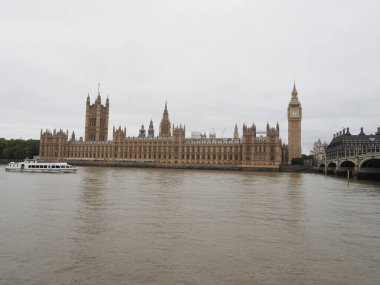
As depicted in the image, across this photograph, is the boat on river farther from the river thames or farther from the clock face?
the clock face

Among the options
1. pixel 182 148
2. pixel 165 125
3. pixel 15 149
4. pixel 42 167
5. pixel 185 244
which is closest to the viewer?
pixel 185 244

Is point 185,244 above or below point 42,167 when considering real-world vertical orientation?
below

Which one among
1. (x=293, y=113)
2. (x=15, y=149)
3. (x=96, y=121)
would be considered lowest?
(x=15, y=149)

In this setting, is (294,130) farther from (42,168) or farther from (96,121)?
(42,168)

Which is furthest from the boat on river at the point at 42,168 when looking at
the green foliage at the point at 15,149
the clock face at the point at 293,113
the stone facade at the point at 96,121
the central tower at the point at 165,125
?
the clock face at the point at 293,113

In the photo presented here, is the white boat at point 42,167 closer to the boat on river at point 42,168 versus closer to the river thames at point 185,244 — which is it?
the boat on river at point 42,168

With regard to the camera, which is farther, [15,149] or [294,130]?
[294,130]

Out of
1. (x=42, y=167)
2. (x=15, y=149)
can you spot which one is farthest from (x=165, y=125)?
(x=42, y=167)

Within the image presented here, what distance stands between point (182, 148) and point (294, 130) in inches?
1790

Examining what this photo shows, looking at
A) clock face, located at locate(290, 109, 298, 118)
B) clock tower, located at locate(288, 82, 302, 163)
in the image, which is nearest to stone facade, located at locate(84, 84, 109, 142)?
clock tower, located at locate(288, 82, 302, 163)

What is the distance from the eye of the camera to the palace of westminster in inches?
4390

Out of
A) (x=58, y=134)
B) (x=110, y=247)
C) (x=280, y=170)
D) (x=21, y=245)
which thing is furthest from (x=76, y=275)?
(x=58, y=134)

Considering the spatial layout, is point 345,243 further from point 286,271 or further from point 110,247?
point 110,247

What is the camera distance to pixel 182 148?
401 ft
